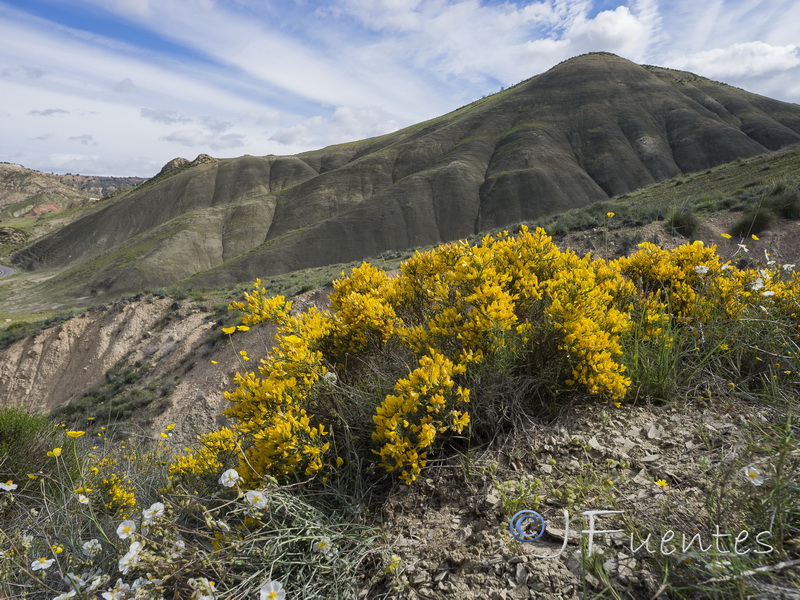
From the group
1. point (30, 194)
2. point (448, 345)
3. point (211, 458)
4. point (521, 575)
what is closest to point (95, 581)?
point (211, 458)

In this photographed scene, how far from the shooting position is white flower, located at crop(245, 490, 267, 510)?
5.80 feet

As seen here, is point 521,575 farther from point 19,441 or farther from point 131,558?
point 19,441

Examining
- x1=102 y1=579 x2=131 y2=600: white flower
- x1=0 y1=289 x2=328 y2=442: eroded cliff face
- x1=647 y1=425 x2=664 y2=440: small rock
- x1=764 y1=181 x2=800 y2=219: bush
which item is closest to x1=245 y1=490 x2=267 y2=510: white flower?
x1=102 y1=579 x2=131 y2=600: white flower

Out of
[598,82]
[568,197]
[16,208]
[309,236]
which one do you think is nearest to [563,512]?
[309,236]

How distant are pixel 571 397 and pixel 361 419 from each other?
1377 millimetres

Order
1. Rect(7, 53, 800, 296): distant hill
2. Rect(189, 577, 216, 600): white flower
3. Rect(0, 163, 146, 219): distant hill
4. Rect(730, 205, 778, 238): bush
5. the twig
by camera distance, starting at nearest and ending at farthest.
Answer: the twig < Rect(189, 577, 216, 600): white flower < Rect(730, 205, 778, 238): bush < Rect(7, 53, 800, 296): distant hill < Rect(0, 163, 146, 219): distant hill

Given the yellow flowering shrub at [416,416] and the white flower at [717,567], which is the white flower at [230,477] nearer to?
the yellow flowering shrub at [416,416]

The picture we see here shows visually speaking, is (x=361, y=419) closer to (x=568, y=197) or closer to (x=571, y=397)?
(x=571, y=397)

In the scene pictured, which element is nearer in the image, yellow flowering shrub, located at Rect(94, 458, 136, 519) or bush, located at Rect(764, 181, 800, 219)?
yellow flowering shrub, located at Rect(94, 458, 136, 519)

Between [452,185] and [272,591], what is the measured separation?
54.9m

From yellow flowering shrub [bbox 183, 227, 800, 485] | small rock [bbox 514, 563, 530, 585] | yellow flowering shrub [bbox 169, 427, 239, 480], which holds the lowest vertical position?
yellow flowering shrub [bbox 169, 427, 239, 480]

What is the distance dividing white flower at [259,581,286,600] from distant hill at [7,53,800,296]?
41889 millimetres

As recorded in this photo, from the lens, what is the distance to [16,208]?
119m

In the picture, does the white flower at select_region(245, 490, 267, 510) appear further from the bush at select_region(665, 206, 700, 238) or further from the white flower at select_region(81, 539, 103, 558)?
the bush at select_region(665, 206, 700, 238)
